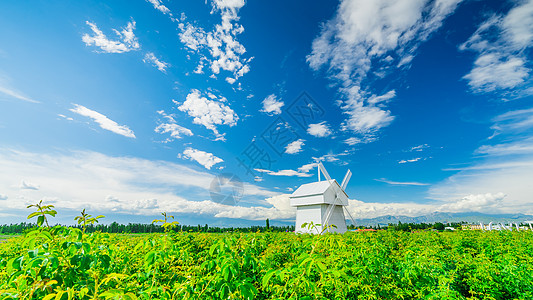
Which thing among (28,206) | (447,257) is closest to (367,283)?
(447,257)

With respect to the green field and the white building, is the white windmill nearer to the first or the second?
the white building

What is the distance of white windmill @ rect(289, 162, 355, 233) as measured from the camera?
1351 inches

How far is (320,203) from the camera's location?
34031 mm

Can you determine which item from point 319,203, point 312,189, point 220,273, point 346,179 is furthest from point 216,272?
point 346,179

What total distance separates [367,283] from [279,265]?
5.53 feet

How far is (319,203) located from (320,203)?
14cm

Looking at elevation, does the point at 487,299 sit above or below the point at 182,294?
below

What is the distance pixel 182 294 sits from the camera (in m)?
2.26

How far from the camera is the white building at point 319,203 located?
113 feet

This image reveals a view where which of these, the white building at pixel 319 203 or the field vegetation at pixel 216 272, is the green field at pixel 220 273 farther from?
the white building at pixel 319 203

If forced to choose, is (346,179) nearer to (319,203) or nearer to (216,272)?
(319,203)

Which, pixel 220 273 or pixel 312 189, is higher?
pixel 312 189

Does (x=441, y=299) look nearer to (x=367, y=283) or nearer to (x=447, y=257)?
(x=367, y=283)

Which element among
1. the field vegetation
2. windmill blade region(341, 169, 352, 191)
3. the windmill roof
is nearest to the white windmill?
the windmill roof
